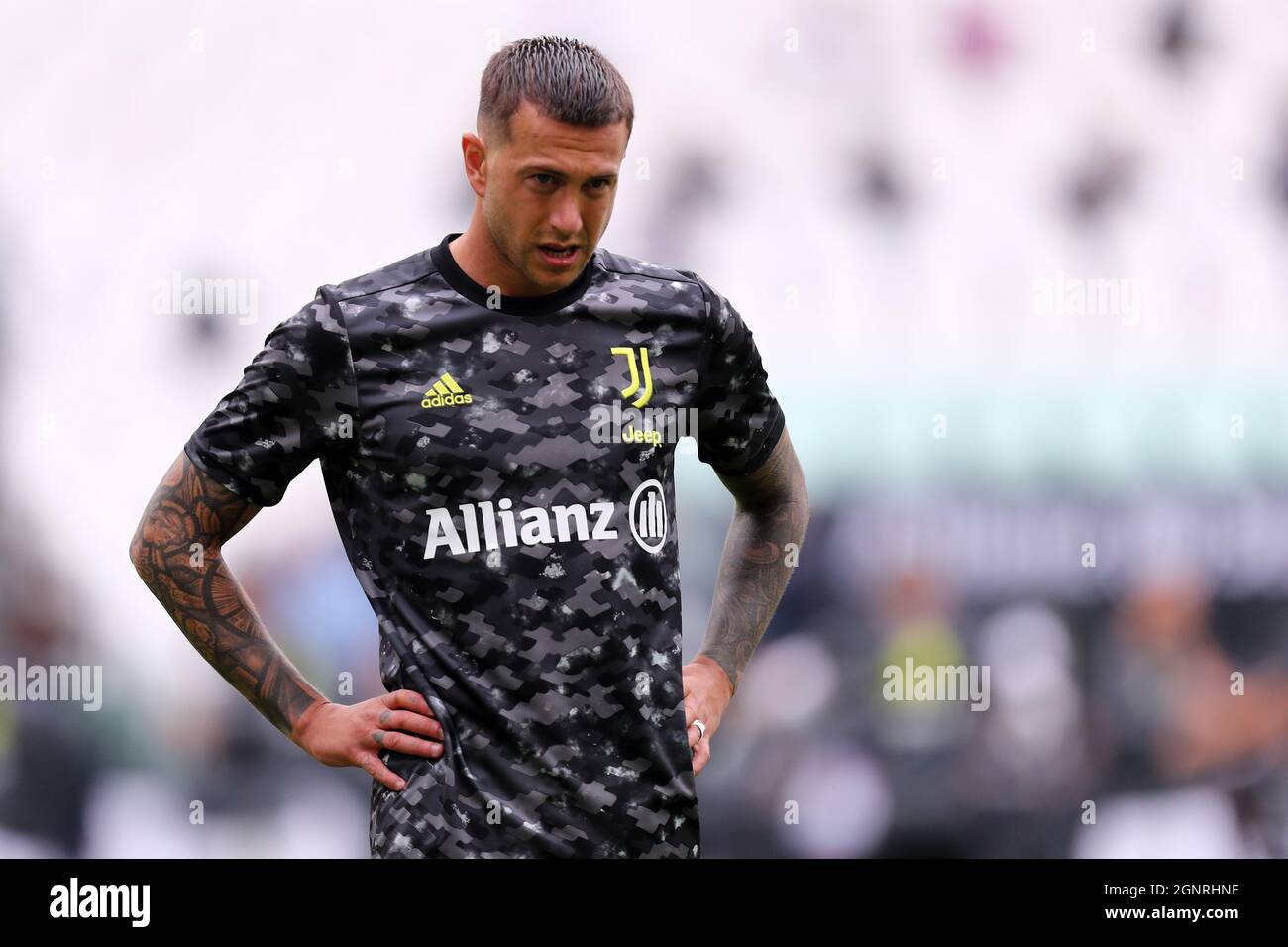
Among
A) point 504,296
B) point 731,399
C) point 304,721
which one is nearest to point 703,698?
point 731,399

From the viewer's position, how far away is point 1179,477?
12.2 ft

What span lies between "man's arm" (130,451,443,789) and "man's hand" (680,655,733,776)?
1.39ft

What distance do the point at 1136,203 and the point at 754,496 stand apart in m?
2.05

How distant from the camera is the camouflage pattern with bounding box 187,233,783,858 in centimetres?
173

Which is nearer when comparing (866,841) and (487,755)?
(487,755)

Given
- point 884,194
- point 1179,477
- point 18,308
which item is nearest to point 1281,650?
point 1179,477

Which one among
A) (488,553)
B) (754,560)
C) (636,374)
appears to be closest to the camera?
(488,553)

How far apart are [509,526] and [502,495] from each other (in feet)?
0.13

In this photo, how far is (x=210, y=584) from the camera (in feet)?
6.18

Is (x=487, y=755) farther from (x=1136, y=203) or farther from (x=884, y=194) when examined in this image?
(x=1136, y=203)

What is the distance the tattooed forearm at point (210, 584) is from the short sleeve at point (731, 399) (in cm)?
68

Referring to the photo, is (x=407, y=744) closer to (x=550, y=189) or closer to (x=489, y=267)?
(x=489, y=267)

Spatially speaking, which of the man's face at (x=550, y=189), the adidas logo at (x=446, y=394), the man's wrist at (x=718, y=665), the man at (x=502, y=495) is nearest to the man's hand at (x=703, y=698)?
the man's wrist at (x=718, y=665)

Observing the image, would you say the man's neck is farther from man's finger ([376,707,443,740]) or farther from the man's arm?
man's finger ([376,707,443,740])
